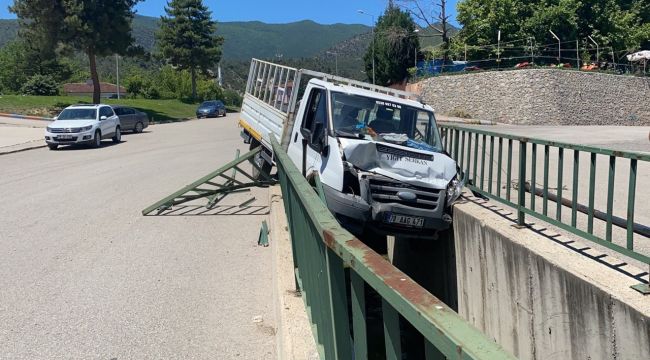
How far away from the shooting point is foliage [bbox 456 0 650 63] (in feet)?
134

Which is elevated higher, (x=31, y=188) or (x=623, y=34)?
(x=623, y=34)

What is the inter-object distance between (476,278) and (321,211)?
3995mm

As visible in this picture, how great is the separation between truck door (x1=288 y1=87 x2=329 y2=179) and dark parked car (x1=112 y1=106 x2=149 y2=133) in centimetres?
2467

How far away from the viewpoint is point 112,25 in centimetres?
4338

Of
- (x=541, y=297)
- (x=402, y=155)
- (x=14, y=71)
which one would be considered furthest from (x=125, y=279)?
(x=14, y=71)

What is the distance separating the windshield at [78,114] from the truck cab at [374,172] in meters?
19.1

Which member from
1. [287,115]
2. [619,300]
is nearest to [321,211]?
[619,300]

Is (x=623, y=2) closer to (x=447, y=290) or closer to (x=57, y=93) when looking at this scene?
(x=447, y=290)

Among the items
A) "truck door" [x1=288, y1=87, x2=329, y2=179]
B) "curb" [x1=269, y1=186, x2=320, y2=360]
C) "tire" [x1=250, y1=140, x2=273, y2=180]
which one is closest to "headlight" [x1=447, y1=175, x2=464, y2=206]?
"truck door" [x1=288, y1=87, x2=329, y2=179]

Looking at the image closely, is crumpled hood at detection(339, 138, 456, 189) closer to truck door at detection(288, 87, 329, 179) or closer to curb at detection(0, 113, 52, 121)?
truck door at detection(288, 87, 329, 179)

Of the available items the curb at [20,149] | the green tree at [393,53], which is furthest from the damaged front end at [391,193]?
the green tree at [393,53]

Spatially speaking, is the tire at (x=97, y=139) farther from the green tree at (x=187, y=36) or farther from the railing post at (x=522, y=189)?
the green tree at (x=187, y=36)

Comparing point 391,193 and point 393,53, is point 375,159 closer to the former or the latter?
point 391,193

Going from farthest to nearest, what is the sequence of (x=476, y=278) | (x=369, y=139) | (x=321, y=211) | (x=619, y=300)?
(x=369, y=139) < (x=476, y=278) < (x=619, y=300) < (x=321, y=211)
